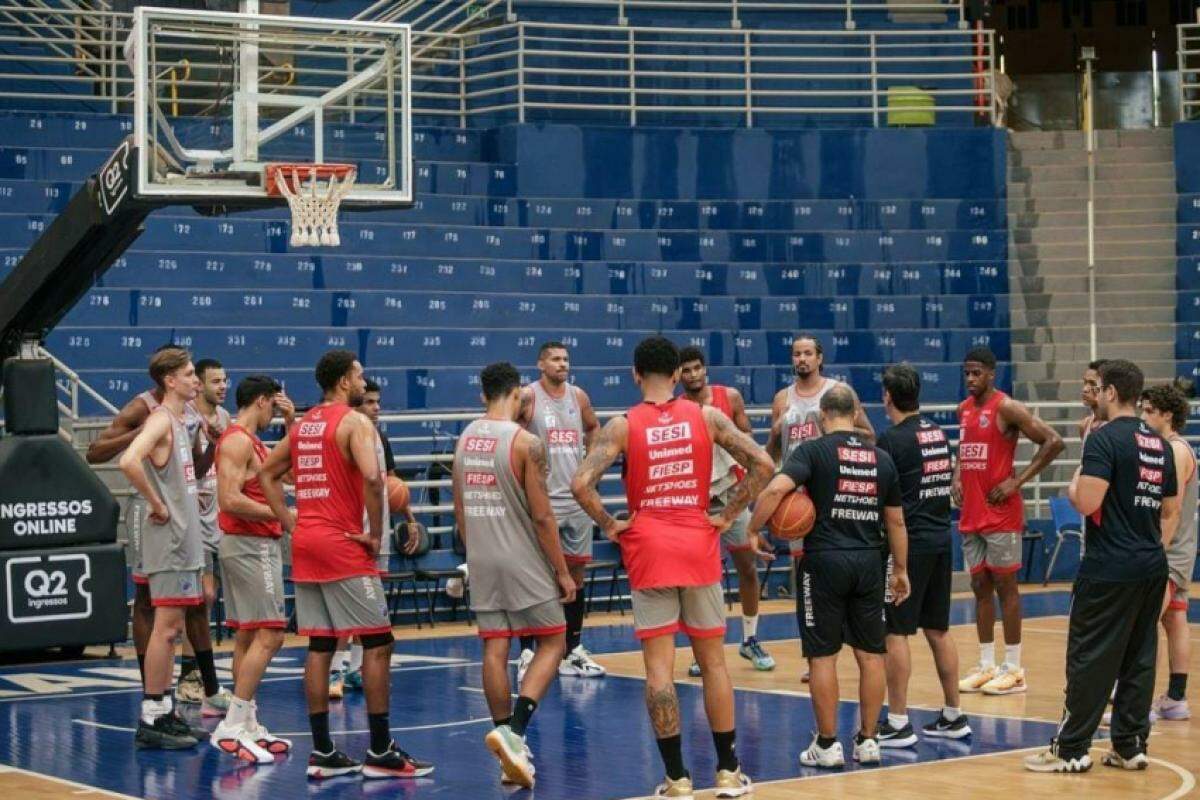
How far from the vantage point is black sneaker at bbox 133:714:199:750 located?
10.7 m

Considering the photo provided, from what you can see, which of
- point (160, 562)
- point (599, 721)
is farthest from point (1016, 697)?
point (160, 562)

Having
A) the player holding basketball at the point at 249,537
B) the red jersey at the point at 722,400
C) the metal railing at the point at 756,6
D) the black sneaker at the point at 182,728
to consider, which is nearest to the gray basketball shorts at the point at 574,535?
the red jersey at the point at 722,400

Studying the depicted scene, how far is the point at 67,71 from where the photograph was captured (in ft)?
76.2

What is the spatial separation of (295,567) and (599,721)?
2470 millimetres

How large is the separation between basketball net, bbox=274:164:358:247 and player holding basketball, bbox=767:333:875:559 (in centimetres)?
322

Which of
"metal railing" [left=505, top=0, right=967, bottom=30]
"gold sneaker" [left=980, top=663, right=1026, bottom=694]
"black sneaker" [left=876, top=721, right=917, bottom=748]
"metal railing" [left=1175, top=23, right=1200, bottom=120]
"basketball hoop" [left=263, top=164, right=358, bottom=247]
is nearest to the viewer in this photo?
"black sneaker" [left=876, top=721, right=917, bottom=748]

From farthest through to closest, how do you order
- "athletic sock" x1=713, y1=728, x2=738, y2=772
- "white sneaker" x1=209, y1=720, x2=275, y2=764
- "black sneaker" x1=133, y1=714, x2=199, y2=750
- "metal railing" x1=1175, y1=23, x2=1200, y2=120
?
"metal railing" x1=1175, y1=23, x2=1200, y2=120 < "black sneaker" x1=133, y1=714, x2=199, y2=750 < "white sneaker" x1=209, y1=720, x2=275, y2=764 < "athletic sock" x1=713, y1=728, x2=738, y2=772

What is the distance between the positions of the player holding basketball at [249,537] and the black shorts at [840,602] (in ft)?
9.49

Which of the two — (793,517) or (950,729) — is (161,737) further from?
(950,729)

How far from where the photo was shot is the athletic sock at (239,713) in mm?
10438

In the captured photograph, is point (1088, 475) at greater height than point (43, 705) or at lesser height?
greater

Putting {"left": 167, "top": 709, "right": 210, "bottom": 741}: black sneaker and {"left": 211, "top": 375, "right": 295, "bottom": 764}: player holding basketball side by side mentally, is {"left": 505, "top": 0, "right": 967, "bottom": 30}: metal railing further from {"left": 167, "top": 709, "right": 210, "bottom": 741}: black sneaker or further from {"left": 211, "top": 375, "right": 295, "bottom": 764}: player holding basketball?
{"left": 167, "top": 709, "right": 210, "bottom": 741}: black sneaker

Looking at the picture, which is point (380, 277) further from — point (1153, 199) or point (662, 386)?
point (662, 386)

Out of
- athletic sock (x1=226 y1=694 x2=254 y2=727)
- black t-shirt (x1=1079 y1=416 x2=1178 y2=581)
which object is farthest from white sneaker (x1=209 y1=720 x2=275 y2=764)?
black t-shirt (x1=1079 y1=416 x2=1178 y2=581)
